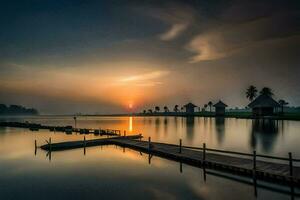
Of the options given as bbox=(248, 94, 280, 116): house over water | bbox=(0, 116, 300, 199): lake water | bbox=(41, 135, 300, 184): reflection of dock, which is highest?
bbox=(248, 94, 280, 116): house over water

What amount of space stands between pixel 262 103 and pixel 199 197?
237 ft

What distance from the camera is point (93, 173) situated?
21.3m

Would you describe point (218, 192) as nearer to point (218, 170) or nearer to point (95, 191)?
point (218, 170)

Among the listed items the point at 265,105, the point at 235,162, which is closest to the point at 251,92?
the point at 265,105

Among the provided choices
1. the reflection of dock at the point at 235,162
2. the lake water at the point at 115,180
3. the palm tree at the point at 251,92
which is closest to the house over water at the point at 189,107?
the palm tree at the point at 251,92

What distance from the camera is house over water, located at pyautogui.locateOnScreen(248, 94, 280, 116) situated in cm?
7838

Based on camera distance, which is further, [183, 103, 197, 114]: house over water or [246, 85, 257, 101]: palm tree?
[183, 103, 197, 114]: house over water

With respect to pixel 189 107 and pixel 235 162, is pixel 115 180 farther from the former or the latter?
pixel 189 107

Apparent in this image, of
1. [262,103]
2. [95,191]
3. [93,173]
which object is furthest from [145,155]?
[262,103]

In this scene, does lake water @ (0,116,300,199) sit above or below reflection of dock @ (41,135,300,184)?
below

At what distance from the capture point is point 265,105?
7894 cm

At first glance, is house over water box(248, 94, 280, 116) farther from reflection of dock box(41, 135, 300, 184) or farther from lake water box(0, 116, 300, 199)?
reflection of dock box(41, 135, 300, 184)

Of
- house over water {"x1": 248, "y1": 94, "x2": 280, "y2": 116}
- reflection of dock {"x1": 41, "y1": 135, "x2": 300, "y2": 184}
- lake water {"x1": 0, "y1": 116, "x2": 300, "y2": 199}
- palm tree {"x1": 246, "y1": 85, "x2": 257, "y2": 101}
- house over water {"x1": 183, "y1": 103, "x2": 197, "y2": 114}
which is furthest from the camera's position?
house over water {"x1": 183, "y1": 103, "x2": 197, "y2": 114}

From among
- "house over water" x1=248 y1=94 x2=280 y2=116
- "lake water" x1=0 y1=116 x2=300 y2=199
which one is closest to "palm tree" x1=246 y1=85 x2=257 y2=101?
"house over water" x1=248 y1=94 x2=280 y2=116
